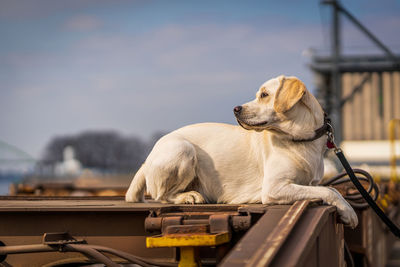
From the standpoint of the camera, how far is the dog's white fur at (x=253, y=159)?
190 inches

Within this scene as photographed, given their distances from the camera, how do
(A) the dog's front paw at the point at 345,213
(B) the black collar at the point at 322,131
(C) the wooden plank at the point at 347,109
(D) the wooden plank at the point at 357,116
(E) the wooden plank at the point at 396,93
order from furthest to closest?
(D) the wooden plank at the point at 357,116 < (C) the wooden plank at the point at 347,109 < (E) the wooden plank at the point at 396,93 < (B) the black collar at the point at 322,131 < (A) the dog's front paw at the point at 345,213

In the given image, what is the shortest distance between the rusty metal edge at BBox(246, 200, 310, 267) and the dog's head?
1.12m

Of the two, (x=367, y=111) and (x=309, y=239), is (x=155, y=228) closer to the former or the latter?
(x=309, y=239)

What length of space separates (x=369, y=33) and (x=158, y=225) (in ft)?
86.6

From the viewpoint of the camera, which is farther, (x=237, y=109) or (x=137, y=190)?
(x=137, y=190)

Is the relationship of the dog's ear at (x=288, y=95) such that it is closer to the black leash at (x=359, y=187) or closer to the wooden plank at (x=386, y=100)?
the black leash at (x=359, y=187)

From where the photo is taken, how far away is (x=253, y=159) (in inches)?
205

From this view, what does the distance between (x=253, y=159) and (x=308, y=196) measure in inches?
26.5

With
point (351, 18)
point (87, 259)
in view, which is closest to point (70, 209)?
point (87, 259)

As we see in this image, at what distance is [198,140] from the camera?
5.43 m

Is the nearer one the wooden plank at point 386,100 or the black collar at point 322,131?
the black collar at point 322,131

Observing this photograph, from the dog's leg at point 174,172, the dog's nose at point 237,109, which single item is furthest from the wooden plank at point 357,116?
the dog's nose at point 237,109

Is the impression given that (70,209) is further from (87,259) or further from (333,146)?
(333,146)

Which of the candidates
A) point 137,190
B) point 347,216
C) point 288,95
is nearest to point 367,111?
point 137,190
